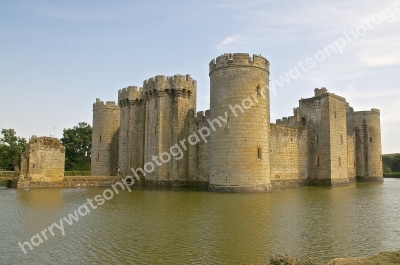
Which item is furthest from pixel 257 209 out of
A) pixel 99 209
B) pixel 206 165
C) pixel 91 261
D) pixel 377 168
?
pixel 377 168

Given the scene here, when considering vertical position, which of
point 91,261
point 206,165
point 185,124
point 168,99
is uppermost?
point 168,99

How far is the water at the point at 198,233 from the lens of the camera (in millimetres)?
7445

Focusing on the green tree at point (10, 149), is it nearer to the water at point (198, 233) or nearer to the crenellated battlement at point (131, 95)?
the crenellated battlement at point (131, 95)

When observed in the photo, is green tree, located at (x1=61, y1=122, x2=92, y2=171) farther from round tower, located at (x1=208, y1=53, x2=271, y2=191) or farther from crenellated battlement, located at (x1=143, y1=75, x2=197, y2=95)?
round tower, located at (x1=208, y1=53, x2=271, y2=191)

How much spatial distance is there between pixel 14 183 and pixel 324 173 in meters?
23.4

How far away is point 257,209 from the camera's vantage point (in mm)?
13539

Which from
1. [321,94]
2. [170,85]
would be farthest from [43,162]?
[321,94]

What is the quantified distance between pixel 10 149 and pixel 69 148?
7327 millimetres

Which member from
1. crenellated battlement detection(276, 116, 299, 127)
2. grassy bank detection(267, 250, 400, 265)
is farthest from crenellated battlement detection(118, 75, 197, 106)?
grassy bank detection(267, 250, 400, 265)

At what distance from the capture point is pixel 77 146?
48.0 m

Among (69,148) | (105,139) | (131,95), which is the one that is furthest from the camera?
(69,148)

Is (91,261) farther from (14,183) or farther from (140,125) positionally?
(140,125)

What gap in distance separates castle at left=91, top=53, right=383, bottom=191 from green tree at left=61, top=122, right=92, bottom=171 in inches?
505

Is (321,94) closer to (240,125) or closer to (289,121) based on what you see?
(289,121)
